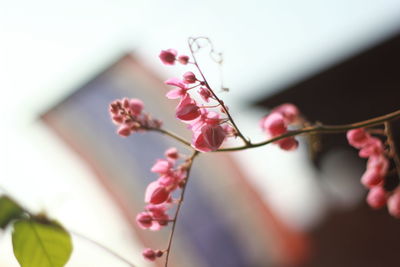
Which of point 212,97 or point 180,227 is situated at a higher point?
point 212,97

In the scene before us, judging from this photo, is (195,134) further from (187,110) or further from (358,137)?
(358,137)

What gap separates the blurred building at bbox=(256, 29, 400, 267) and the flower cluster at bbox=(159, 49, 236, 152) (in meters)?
1.00

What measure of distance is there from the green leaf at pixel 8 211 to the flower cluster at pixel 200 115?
15cm

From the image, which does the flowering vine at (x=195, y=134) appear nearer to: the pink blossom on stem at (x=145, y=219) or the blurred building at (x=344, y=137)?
the pink blossom on stem at (x=145, y=219)

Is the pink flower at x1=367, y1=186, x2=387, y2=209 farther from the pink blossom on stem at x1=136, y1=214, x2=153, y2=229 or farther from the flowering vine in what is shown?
the pink blossom on stem at x1=136, y1=214, x2=153, y2=229

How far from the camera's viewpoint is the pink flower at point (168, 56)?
0.41m

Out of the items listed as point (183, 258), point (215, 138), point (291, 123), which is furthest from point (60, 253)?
point (183, 258)

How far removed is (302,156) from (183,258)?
3.24 feet

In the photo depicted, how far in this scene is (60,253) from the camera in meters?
0.34

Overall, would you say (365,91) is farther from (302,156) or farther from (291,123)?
(291,123)

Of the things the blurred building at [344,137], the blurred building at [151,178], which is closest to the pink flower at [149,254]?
the blurred building at [344,137]

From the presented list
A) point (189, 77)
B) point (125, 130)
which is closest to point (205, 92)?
point (189, 77)

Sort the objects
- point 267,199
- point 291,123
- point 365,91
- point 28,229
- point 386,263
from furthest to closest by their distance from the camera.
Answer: point 267,199, point 386,263, point 365,91, point 291,123, point 28,229

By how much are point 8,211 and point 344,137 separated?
200 centimetres
